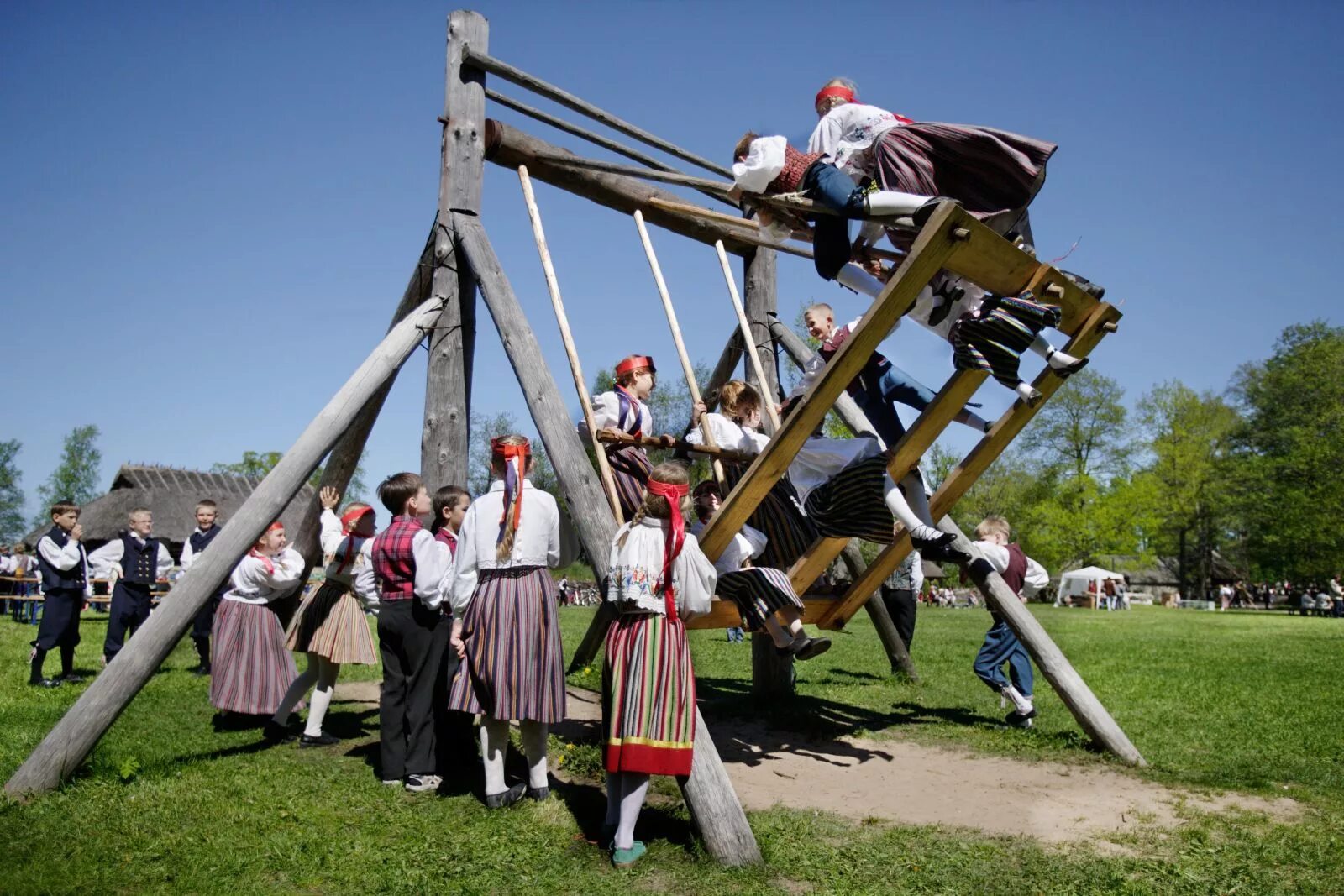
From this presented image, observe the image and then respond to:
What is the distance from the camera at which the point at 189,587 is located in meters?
4.77

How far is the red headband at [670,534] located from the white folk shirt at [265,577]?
11.4 feet

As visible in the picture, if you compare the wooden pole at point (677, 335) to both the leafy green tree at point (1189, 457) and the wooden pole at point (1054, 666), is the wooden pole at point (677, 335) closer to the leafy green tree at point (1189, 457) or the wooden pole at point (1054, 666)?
the wooden pole at point (1054, 666)

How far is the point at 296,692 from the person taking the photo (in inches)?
241

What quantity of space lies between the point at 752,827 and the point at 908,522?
1774 mm

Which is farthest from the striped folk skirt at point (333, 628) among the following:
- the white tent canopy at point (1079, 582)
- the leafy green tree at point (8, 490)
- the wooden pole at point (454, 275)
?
the leafy green tree at point (8, 490)

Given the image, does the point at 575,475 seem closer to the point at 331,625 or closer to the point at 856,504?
the point at 856,504

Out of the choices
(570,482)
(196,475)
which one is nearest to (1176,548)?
(196,475)

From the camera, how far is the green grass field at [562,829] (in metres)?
3.65

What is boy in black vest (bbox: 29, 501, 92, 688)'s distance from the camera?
8703 mm

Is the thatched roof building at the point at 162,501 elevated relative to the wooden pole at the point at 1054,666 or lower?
elevated

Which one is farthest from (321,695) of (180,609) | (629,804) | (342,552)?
(629,804)

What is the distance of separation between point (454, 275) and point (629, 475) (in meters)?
1.71

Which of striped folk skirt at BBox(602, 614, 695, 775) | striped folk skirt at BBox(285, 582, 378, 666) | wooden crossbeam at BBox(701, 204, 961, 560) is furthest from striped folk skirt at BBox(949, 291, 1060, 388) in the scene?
striped folk skirt at BBox(285, 582, 378, 666)

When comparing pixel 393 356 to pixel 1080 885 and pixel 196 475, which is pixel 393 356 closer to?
pixel 1080 885
